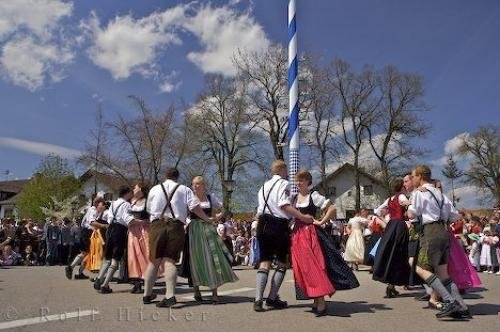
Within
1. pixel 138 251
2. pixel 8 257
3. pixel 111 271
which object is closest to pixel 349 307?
pixel 138 251

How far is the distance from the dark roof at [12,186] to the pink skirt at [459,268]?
85223 mm

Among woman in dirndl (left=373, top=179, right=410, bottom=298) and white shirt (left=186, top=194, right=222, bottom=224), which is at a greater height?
white shirt (left=186, top=194, right=222, bottom=224)

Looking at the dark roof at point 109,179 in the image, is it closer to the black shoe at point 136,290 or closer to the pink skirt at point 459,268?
the black shoe at point 136,290

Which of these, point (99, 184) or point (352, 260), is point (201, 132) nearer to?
point (99, 184)

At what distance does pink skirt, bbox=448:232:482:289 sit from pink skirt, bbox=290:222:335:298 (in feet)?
6.35

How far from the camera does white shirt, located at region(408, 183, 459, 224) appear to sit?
20.6ft

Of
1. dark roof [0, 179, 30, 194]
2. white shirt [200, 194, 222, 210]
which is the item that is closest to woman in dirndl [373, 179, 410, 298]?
white shirt [200, 194, 222, 210]

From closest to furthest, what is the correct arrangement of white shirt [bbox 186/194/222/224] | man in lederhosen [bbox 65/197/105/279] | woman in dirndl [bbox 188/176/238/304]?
woman in dirndl [bbox 188/176/238/304], white shirt [bbox 186/194/222/224], man in lederhosen [bbox 65/197/105/279]

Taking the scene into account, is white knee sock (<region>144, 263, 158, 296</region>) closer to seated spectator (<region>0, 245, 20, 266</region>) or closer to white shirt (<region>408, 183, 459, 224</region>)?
white shirt (<region>408, 183, 459, 224</region>)

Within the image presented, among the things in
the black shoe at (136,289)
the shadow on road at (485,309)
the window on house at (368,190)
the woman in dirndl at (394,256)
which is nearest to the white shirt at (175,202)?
the black shoe at (136,289)

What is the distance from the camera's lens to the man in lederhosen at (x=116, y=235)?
8.34 m

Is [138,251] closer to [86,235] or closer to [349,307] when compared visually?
[86,235]

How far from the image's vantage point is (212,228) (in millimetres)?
7234

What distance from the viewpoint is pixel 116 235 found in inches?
334
